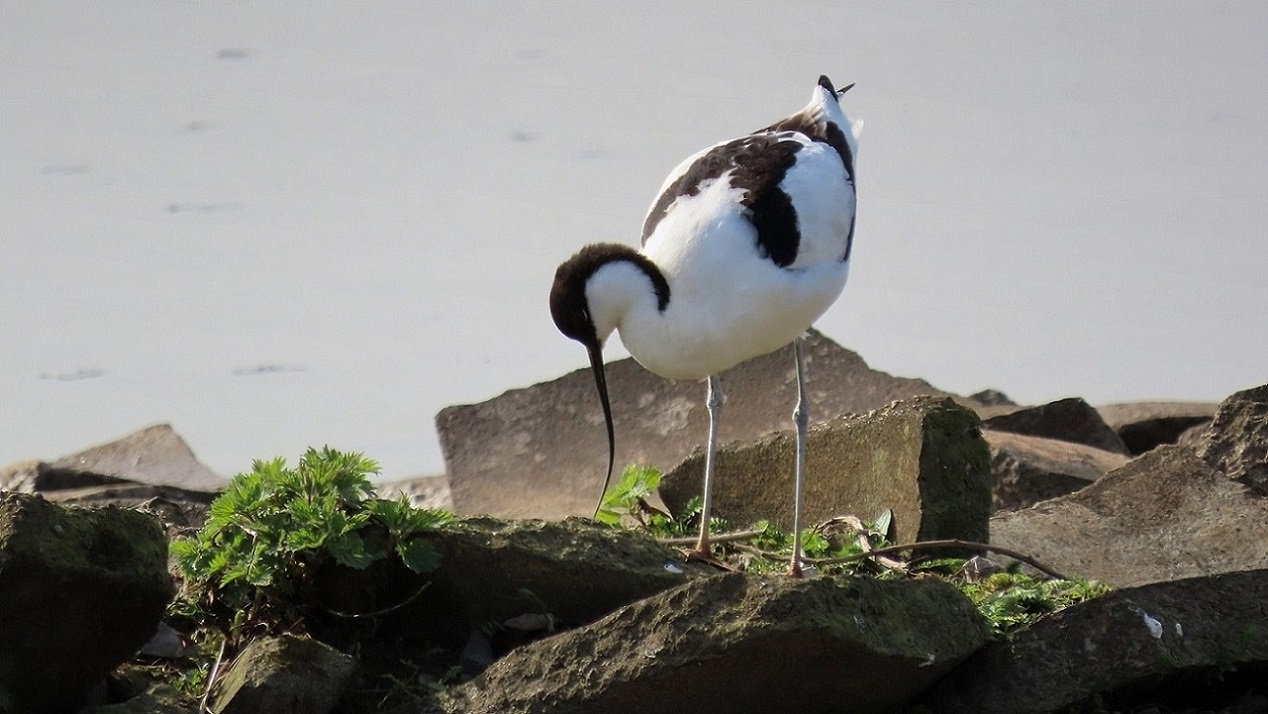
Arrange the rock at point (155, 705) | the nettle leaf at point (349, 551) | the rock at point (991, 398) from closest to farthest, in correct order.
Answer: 1. the rock at point (155, 705)
2. the nettle leaf at point (349, 551)
3. the rock at point (991, 398)

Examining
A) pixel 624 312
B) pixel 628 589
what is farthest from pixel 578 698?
pixel 624 312

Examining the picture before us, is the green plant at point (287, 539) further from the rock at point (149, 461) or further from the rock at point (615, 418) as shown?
the rock at point (149, 461)

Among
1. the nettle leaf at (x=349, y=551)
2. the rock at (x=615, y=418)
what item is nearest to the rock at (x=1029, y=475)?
the rock at (x=615, y=418)

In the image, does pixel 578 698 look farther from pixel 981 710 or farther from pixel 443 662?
pixel 981 710

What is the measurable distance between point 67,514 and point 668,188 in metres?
2.06

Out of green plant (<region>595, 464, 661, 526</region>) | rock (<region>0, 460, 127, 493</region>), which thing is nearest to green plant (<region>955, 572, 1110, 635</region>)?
green plant (<region>595, 464, 661, 526</region>)

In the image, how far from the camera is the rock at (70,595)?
138 inches

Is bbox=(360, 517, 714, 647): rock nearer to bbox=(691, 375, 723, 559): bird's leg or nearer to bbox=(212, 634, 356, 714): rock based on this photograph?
bbox=(212, 634, 356, 714): rock

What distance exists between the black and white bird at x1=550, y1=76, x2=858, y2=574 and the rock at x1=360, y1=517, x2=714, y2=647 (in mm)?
598

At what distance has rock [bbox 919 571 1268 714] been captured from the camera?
4000 mm

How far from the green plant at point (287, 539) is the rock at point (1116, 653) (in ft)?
4.11

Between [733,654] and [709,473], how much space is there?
1.35 m

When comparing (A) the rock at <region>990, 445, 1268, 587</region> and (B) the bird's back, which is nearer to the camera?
(B) the bird's back

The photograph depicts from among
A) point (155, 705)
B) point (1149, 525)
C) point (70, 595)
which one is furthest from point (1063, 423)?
point (70, 595)
